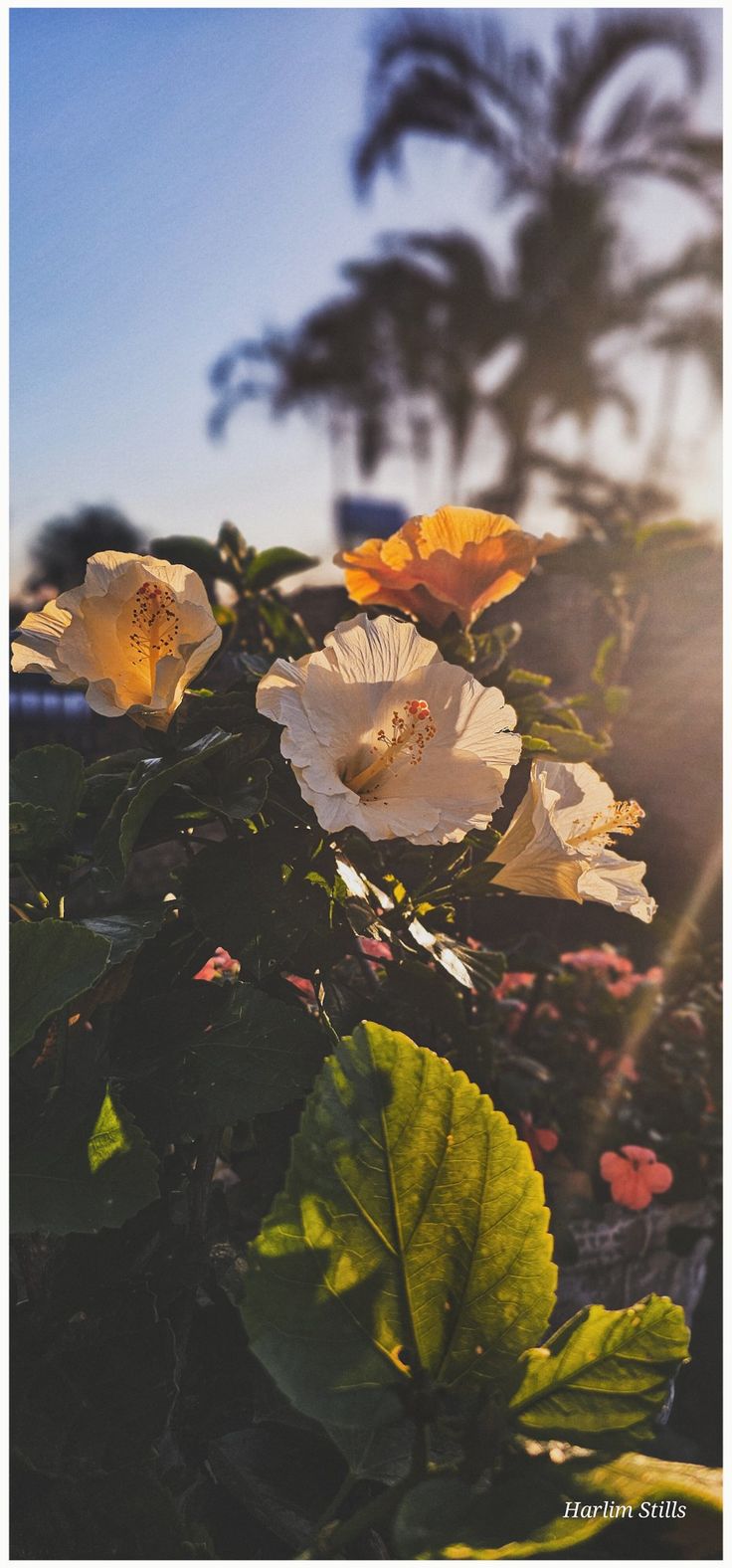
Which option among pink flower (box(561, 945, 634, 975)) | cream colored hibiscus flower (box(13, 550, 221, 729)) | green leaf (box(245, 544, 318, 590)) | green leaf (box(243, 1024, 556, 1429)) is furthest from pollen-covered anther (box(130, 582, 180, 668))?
pink flower (box(561, 945, 634, 975))

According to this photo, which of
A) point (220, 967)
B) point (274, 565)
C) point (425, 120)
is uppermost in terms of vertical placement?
point (425, 120)

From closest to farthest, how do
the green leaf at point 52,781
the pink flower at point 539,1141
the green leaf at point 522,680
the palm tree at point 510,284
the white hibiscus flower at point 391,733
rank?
the white hibiscus flower at point 391,733, the green leaf at point 52,781, the green leaf at point 522,680, the pink flower at point 539,1141, the palm tree at point 510,284

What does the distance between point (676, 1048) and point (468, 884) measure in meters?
1.40

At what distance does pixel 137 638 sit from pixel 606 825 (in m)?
0.35

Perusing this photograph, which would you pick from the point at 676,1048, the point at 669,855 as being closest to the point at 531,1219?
the point at 676,1048

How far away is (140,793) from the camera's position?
629 millimetres

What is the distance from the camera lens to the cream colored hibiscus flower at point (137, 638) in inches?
28.3

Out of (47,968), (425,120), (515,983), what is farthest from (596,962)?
(425,120)

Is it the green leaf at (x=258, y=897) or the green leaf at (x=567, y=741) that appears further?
the green leaf at (x=567, y=741)

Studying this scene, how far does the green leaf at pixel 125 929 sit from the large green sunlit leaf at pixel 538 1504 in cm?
30

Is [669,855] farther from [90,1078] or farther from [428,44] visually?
[428,44]

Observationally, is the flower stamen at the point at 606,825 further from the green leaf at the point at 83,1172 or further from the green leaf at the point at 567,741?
the green leaf at the point at 83,1172

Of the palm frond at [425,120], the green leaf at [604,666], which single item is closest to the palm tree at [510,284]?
the palm frond at [425,120]

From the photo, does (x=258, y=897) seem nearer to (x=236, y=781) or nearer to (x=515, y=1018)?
(x=236, y=781)
